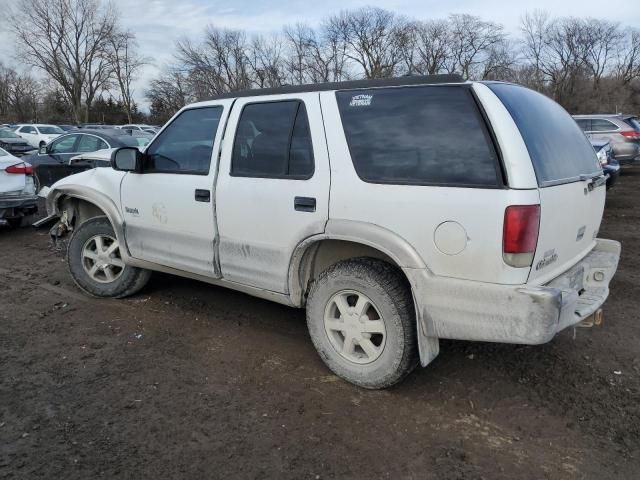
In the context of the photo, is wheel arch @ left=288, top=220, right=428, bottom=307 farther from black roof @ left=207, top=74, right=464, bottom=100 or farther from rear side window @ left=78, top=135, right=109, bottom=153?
rear side window @ left=78, top=135, right=109, bottom=153

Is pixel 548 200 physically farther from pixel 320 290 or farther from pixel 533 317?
pixel 320 290

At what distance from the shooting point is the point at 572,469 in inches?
103

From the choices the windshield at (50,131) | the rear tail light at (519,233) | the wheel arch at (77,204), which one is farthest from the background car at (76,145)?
the windshield at (50,131)

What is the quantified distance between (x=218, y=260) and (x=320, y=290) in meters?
0.96

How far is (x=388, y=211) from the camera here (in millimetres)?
3000

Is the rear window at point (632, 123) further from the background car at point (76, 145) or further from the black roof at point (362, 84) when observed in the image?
the black roof at point (362, 84)

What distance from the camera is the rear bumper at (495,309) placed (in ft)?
8.68

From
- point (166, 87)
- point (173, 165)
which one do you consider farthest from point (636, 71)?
point (173, 165)

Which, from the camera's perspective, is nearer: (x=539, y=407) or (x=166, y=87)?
(x=539, y=407)

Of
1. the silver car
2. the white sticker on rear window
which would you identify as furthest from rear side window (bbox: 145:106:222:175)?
the silver car

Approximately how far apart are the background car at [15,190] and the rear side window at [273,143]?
578 cm

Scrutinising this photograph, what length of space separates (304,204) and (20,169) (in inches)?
262

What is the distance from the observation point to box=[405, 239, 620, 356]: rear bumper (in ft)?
8.68

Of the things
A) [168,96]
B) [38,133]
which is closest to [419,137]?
[38,133]
